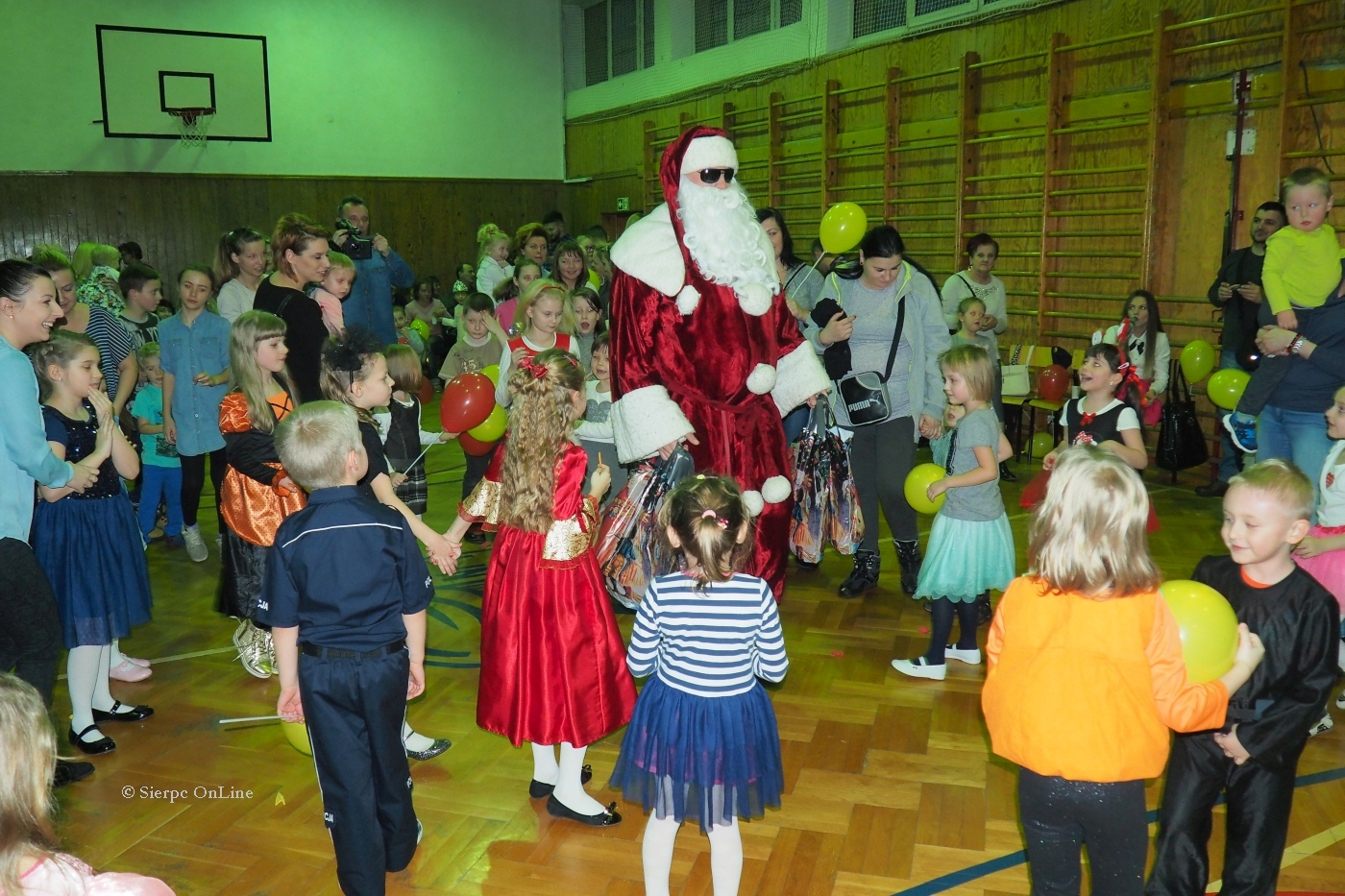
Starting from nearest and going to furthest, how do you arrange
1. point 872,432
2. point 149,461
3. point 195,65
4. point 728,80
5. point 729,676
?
point 729,676 → point 872,432 → point 149,461 → point 728,80 → point 195,65

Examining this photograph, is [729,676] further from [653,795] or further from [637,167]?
[637,167]

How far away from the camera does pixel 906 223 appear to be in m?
9.16

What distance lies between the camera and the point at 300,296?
3.86 meters

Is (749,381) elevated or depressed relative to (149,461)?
elevated

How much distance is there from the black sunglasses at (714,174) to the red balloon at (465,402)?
1.31 meters

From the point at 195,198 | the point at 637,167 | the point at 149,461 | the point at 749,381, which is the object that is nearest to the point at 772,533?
the point at 749,381

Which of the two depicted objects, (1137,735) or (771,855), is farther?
(771,855)

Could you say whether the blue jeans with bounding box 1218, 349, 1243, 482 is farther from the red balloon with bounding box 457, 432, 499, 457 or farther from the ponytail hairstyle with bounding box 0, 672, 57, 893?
the ponytail hairstyle with bounding box 0, 672, 57, 893

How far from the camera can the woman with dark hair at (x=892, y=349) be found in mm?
4441

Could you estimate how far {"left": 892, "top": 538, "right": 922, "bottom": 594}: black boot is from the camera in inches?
183

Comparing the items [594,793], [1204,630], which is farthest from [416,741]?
[1204,630]

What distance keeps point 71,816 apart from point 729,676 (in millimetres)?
2009

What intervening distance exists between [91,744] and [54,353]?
1.23 meters

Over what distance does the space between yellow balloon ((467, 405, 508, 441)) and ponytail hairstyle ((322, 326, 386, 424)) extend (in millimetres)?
1283
